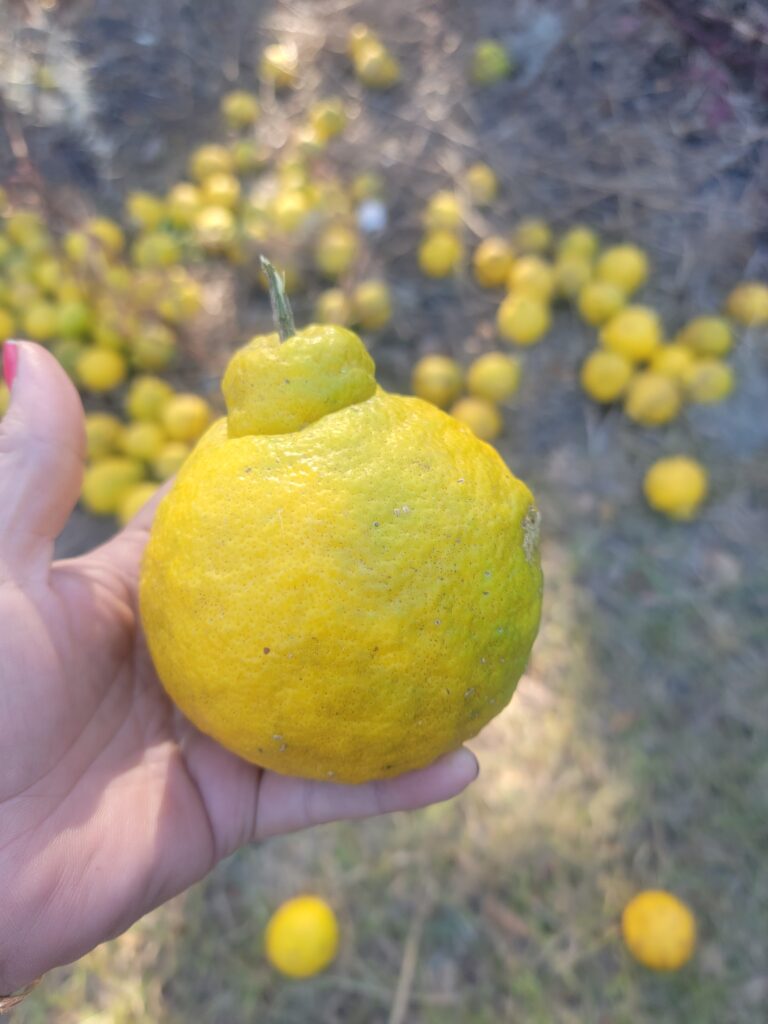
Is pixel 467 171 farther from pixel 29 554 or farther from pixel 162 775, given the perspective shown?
pixel 162 775

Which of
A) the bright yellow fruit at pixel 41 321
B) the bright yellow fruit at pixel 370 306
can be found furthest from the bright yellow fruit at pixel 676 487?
the bright yellow fruit at pixel 41 321

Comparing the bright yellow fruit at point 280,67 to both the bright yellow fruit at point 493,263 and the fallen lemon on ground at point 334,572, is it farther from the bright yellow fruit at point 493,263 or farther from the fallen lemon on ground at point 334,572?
the fallen lemon on ground at point 334,572

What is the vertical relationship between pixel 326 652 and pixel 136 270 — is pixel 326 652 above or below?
above

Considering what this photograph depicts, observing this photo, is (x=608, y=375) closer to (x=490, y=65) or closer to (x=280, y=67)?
(x=490, y=65)

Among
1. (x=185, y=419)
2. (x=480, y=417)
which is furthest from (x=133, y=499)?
(x=480, y=417)

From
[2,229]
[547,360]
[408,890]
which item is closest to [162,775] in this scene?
[408,890]

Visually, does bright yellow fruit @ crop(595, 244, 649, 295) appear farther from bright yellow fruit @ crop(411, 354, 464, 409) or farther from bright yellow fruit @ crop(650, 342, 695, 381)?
bright yellow fruit @ crop(411, 354, 464, 409)

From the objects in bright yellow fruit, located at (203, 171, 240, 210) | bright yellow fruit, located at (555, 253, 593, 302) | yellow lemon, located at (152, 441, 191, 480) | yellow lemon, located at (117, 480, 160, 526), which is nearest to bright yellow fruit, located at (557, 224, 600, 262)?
bright yellow fruit, located at (555, 253, 593, 302)

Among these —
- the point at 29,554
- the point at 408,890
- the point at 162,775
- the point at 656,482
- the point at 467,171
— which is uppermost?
the point at 467,171

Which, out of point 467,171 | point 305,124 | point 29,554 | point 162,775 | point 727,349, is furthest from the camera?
point 305,124
